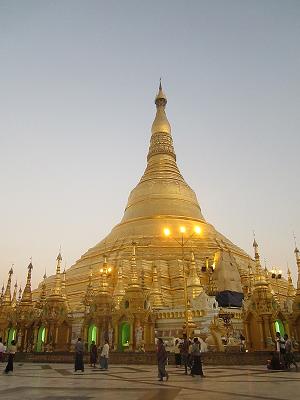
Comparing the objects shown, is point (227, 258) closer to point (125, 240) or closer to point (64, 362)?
point (125, 240)

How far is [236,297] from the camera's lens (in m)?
32.4

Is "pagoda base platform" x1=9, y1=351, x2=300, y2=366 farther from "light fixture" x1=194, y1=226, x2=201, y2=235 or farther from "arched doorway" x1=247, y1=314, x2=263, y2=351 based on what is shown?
"light fixture" x1=194, y1=226, x2=201, y2=235

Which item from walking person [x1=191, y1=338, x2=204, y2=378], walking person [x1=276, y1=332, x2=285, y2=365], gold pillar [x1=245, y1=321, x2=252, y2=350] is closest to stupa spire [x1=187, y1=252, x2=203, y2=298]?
gold pillar [x1=245, y1=321, x2=252, y2=350]

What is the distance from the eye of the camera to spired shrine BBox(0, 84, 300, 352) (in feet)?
79.8

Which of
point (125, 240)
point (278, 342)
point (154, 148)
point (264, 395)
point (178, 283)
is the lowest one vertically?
point (264, 395)

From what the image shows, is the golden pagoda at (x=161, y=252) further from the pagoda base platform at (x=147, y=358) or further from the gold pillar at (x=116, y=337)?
the pagoda base platform at (x=147, y=358)

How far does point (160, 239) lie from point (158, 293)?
10.1 meters

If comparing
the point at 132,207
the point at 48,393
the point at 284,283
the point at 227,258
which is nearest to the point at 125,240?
the point at 132,207

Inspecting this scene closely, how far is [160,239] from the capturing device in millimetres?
42156

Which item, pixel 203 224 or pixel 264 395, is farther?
pixel 203 224

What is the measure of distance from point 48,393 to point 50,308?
21472mm

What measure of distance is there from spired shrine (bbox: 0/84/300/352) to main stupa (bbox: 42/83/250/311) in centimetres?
12

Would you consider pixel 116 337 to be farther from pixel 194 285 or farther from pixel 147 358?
pixel 194 285

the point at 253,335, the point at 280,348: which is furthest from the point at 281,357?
the point at 253,335
